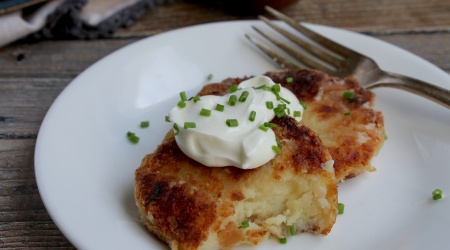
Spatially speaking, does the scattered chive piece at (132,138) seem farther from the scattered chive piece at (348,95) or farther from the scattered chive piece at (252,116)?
the scattered chive piece at (348,95)

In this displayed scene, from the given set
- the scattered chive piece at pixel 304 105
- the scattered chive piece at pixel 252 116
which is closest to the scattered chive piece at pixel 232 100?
the scattered chive piece at pixel 252 116

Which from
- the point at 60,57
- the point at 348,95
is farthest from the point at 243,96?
the point at 60,57

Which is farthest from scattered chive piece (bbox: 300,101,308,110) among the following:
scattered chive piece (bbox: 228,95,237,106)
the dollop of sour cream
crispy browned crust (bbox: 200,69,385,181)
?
scattered chive piece (bbox: 228,95,237,106)

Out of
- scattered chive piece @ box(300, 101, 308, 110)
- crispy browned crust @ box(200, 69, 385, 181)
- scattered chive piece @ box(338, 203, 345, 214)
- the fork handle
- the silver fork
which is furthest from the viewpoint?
the silver fork

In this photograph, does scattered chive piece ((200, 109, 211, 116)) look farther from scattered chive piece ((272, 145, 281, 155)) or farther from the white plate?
the white plate

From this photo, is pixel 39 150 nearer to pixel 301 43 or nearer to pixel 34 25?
pixel 34 25

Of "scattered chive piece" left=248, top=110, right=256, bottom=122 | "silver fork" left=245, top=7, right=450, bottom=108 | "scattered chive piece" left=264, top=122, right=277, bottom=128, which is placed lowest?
"silver fork" left=245, top=7, right=450, bottom=108
